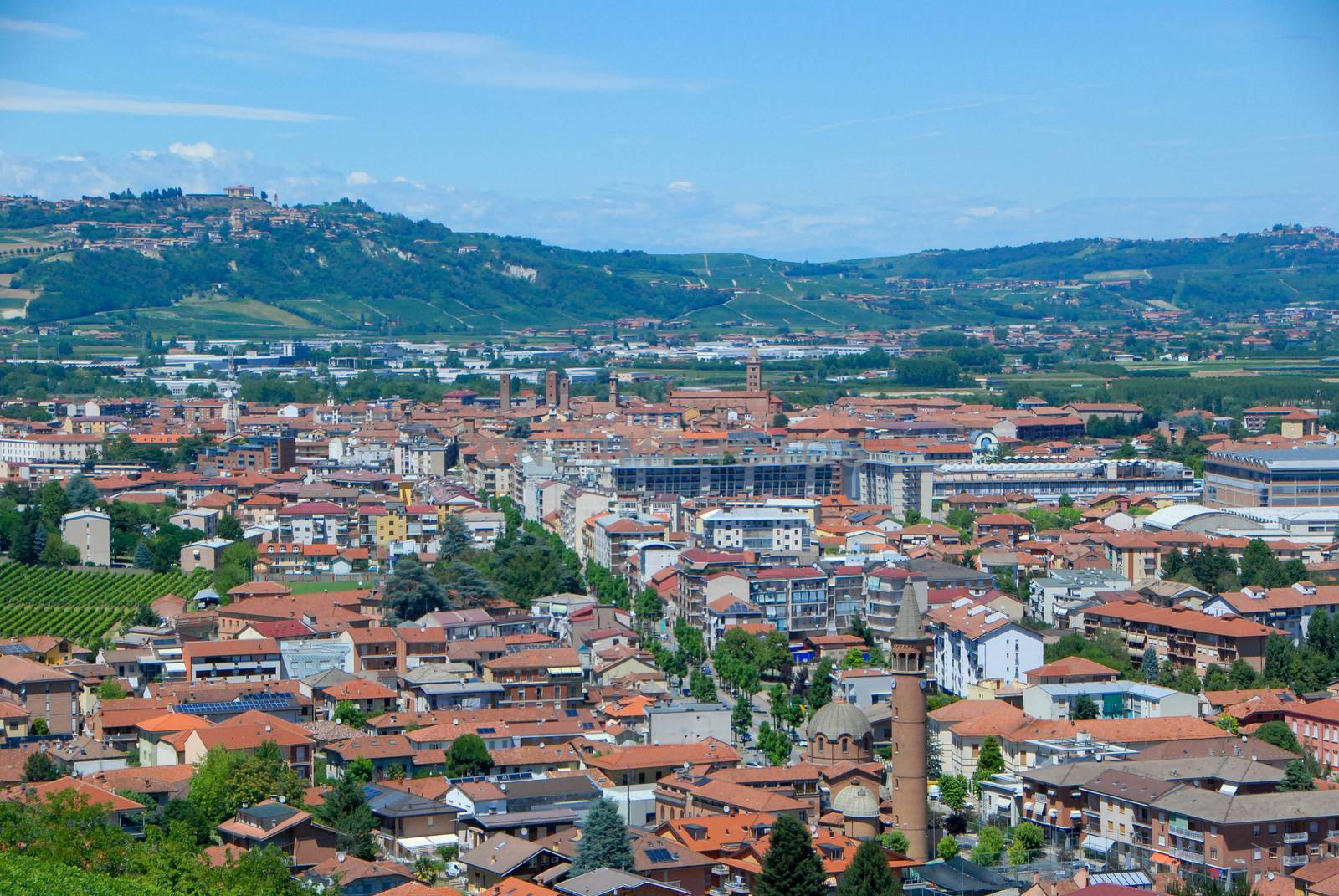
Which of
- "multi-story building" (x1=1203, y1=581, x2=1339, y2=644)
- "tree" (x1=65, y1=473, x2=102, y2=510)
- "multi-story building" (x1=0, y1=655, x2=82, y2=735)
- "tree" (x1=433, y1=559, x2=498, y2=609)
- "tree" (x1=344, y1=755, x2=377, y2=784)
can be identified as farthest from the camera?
"tree" (x1=65, y1=473, x2=102, y2=510)

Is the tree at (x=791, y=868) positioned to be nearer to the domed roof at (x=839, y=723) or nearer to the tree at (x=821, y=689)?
the domed roof at (x=839, y=723)

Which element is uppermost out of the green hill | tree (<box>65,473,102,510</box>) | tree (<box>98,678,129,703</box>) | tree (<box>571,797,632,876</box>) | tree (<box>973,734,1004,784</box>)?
the green hill

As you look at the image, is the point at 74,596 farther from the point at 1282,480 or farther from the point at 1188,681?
the point at 1282,480

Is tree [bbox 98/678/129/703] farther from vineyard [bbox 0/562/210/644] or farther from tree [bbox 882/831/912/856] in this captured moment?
tree [bbox 882/831/912/856]

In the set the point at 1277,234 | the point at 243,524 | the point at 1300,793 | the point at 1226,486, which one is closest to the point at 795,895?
the point at 1300,793

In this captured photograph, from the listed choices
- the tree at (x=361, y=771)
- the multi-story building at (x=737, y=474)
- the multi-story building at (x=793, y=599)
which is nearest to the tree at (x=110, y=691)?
the tree at (x=361, y=771)

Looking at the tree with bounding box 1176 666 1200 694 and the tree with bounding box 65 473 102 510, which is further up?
the tree with bounding box 65 473 102 510

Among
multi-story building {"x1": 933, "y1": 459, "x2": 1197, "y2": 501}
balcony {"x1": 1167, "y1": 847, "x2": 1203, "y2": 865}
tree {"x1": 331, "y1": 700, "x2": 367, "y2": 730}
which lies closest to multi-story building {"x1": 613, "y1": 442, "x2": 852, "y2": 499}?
multi-story building {"x1": 933, "y1": 459, "x2": 1197, "y2": 501}
